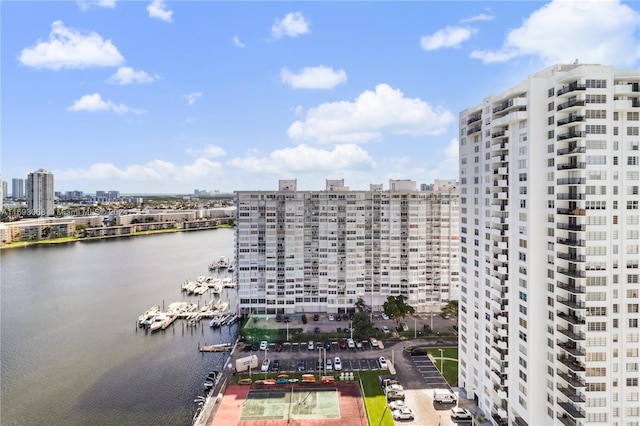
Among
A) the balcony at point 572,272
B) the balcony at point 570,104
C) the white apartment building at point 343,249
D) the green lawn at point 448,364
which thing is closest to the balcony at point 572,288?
the balcony at point 572,272

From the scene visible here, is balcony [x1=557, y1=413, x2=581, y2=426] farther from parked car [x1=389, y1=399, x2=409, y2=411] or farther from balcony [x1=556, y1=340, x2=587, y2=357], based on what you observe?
parked car [x1=389, y1=399, x2=409, y2=411]

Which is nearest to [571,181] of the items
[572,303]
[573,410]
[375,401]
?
[572,303]

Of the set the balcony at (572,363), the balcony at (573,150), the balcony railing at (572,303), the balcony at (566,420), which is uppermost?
the balcony at (573,150)

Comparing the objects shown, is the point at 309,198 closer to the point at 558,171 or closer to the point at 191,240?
the point at 558,171

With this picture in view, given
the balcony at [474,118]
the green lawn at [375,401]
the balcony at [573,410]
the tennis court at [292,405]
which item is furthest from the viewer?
the balcony at [474,118]

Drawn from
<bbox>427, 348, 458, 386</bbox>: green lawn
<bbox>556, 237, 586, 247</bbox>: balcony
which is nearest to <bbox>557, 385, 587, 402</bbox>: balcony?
<bbox>556, 237, 586, 247</bbox>: balcony

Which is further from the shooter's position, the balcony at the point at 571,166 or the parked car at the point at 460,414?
the parked car at the point at 460,414

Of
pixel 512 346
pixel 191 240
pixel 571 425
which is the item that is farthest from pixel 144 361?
pixel 191 240

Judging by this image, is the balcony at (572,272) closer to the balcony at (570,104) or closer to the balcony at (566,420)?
the balcony at (566,420)

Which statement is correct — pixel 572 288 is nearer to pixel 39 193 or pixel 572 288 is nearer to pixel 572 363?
pixel 572 363
